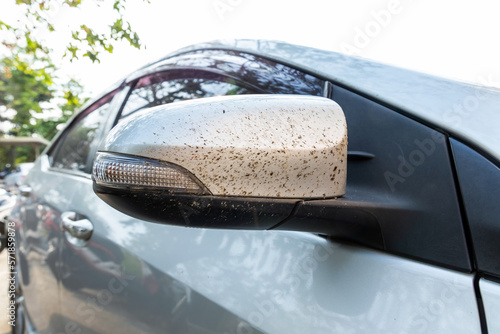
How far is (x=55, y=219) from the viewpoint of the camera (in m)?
1.69

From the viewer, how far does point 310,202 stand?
618 mm

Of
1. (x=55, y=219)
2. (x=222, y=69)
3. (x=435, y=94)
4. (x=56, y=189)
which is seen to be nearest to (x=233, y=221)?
(x=435, y=94)

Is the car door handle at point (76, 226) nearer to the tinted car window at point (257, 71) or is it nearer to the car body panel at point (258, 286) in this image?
the car body panel at point (258, 286)

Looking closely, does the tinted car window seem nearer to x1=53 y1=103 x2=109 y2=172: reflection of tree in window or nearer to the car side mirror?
the car side mirror

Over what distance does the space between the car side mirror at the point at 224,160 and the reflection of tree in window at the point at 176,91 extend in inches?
21.5

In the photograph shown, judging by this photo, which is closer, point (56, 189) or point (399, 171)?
point (399, 171)

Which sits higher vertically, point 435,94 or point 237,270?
point 435,94

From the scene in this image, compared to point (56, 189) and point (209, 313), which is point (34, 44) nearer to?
point (56, 189)

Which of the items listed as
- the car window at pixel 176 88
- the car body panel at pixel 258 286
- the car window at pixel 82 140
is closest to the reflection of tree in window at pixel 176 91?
the car window at pixel 176 88

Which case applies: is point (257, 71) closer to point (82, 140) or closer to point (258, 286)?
point (258, 286)

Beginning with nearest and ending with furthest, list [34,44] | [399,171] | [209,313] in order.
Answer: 1. [399,171]
2. [209,313]
3. [34,44]

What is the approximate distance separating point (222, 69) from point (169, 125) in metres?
0.71

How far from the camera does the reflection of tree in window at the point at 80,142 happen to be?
2029 mm

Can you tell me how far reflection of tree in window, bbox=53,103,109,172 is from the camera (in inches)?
79.9
